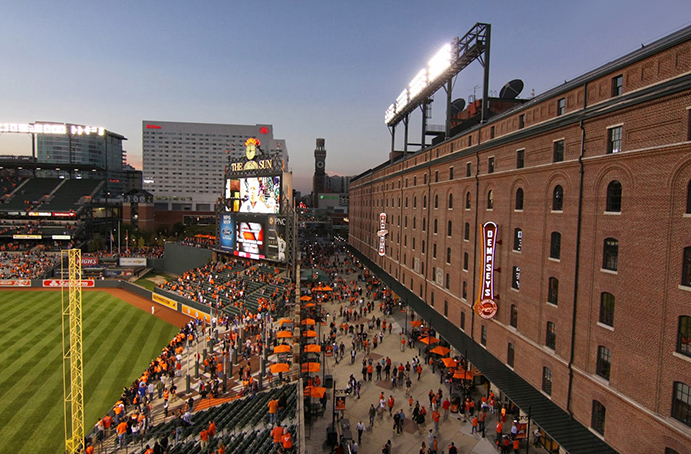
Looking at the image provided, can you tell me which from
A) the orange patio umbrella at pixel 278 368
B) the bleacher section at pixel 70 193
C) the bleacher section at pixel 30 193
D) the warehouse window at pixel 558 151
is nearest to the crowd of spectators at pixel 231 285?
the orange patio umbrella at pixel 278 368

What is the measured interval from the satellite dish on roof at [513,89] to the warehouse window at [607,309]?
80.6ft

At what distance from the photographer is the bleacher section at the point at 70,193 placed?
290 feet

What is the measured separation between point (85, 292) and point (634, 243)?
6387 centimetres

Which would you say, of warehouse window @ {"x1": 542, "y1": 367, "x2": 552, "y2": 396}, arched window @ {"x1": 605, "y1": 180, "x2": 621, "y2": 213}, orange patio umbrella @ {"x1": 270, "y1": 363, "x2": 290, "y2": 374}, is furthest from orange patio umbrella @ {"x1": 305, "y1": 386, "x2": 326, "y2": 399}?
arched window @ {"x1": 605, "y1": 180, "x2": 621, "y2": 213}

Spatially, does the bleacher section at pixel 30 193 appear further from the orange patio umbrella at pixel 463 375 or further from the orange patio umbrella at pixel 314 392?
the orange patio umbrella at pixel 463 375

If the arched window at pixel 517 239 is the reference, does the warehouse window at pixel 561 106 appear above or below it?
above

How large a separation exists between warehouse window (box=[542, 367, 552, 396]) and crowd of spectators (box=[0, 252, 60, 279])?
2802 inches

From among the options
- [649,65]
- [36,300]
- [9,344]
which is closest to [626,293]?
[649,65]

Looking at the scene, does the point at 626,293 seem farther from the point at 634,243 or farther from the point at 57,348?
the point at 57,348

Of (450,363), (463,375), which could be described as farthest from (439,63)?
(463,375)

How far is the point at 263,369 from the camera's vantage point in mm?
27047

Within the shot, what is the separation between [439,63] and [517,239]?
69.3 feet

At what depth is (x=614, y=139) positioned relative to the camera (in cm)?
1608

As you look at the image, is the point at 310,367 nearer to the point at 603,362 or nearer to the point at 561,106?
the point at 603,362
